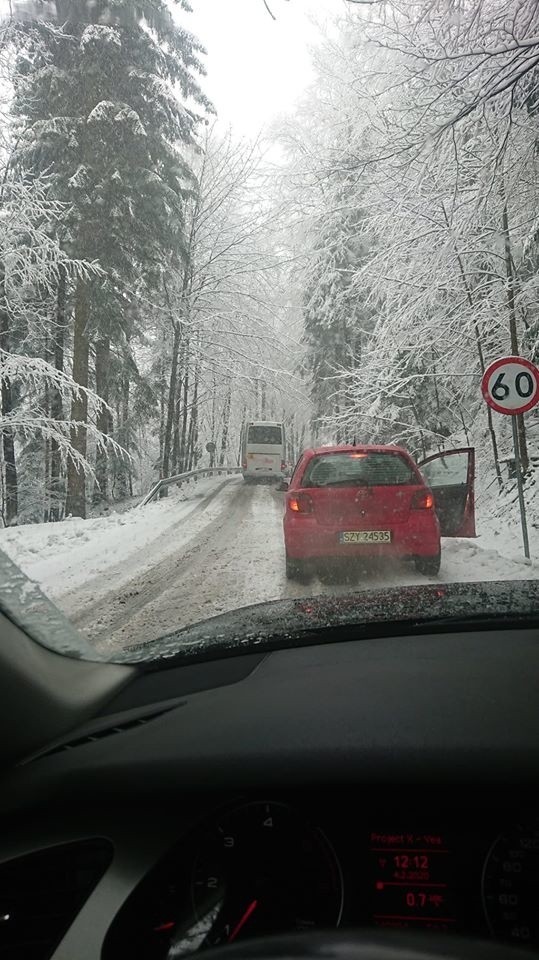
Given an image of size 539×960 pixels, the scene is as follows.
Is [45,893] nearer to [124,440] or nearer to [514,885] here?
[514,885]

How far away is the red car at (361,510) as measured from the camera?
5.29 meters

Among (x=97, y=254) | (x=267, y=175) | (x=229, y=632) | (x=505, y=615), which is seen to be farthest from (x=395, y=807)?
(x=267, y=175)

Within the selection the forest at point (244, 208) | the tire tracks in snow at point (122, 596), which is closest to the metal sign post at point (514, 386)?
the forest at point (244, 208)

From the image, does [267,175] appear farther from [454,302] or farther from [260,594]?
[260,594]

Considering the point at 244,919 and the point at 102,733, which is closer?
the point at 244,919

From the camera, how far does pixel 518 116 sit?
664 cm

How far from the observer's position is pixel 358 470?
5.81 metres

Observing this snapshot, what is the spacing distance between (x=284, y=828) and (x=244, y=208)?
940cm

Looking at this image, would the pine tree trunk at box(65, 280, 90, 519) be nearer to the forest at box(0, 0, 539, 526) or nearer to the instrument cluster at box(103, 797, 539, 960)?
the forest at box(0, 0, 539, 526)

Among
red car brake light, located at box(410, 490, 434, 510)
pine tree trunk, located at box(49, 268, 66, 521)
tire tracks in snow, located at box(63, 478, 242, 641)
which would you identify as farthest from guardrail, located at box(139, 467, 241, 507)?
red car brake light, located at box(410, 490, 434, 510)

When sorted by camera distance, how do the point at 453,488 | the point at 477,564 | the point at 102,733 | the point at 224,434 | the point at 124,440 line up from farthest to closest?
1. the point at 224,434
2. the point at 124,440
3. the point at 453,488
4. the point at 477,564
5. the point at 102,733

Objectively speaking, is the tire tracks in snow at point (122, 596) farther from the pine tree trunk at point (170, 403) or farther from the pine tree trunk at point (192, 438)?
the pine tree trunk at point (192, 438)

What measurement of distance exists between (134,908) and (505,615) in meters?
1.28

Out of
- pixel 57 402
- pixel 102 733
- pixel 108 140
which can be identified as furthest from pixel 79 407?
pixel 102 733
